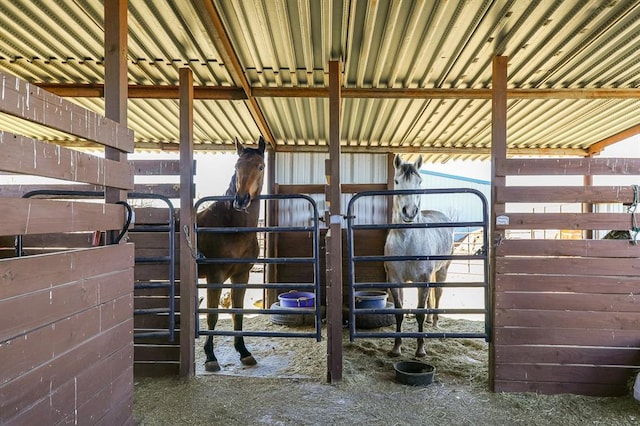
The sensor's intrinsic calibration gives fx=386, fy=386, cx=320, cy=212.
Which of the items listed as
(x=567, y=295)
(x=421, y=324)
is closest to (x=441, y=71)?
(x=567, y=295)

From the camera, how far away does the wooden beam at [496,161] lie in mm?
3314

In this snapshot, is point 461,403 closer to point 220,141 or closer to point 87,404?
point 87,404

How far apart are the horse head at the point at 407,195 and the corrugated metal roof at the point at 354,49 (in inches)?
37.5

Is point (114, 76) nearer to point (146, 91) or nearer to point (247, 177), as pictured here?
point (247, 177)

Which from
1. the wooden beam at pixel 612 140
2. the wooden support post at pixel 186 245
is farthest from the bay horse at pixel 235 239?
the wooden beam at pixel 612 140

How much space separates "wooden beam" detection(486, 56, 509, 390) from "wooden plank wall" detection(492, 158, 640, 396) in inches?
1.5

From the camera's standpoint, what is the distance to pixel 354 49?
3.83m

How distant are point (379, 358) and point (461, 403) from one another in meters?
1.16

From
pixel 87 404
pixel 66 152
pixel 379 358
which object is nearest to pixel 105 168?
pixel 66 152

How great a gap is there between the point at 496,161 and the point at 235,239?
A: 2.60m

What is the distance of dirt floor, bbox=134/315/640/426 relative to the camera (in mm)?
2789

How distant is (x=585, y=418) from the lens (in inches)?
110

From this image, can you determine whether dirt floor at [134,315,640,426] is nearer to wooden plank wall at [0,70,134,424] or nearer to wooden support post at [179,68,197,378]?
wooden support post at [179,68,197,378]

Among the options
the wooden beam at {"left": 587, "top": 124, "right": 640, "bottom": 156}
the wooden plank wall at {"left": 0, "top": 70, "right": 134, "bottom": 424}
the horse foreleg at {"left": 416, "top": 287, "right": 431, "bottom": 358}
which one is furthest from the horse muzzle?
the wooden beam at {"left": 587, "top": 124, "right": 640, "bottom": 156}
